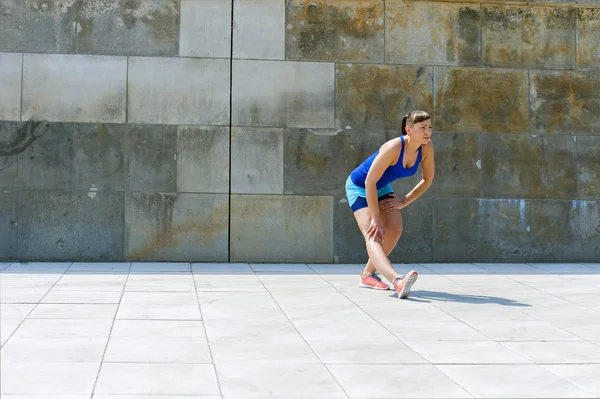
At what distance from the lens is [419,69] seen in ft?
30.0

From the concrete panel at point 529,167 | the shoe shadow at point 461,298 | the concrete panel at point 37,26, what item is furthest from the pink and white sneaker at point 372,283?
the concrete panel at point 37,26

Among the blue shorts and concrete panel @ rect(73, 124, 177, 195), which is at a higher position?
concrete panel @ rect(73, 124, 177, 195)

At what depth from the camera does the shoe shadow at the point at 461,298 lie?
627 cm

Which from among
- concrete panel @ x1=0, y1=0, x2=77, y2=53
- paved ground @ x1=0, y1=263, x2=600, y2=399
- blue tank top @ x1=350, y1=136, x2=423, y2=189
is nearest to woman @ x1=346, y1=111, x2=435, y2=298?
blue tank top @ x1=350, y1=136, x2=423, y2=189

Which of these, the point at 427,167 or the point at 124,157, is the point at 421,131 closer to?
the point at 427,167

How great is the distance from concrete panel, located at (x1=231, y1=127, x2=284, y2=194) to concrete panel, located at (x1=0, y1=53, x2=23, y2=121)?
99.3 inches

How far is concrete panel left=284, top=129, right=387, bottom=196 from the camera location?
352 inches

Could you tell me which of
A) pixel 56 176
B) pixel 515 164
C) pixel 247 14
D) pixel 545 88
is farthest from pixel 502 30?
pixel 56 176

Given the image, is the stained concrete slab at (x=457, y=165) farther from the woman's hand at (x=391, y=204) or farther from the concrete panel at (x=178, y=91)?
the concrete panel at (x=178, y=91)

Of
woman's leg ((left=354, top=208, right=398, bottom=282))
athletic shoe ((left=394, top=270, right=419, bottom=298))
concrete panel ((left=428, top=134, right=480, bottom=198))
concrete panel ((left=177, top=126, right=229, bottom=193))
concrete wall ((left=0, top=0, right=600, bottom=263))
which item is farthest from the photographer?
concrete panel ((left=428, top=134, right=480, bottom=198))

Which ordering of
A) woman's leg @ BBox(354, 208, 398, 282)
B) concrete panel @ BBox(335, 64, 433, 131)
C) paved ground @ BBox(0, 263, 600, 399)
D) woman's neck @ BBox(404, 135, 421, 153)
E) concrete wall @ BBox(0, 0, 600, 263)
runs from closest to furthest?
paved ground @ BBox(0, 263, 600, 399) < woman's leg @ BBox(354, 208, 398, 282) < woman's neck @ BBox(404, 135, 421, 153) < concrete wall @ BBox(0, 0, 600, 263) < concrete panel @ BBox(335, 64, 433, 131)

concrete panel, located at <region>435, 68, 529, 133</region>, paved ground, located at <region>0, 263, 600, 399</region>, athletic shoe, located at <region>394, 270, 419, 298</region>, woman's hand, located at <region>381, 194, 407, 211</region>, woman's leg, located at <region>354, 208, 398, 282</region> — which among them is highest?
concrete panel, located at <region>435, 68, 529, 133</region>

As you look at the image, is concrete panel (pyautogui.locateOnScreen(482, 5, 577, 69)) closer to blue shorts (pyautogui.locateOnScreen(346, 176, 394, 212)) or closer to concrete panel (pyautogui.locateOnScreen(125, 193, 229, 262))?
blue shorts (pyautogui.locateOnScreen(346, 176, 394, 212))

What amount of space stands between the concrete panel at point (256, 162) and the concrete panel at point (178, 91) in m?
0.36
